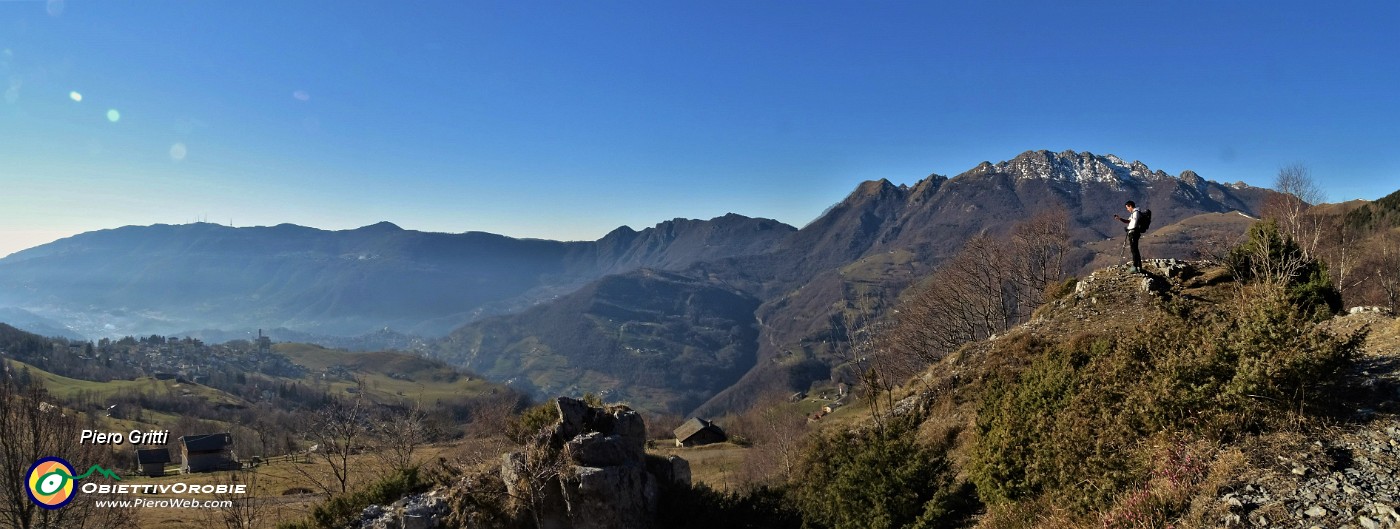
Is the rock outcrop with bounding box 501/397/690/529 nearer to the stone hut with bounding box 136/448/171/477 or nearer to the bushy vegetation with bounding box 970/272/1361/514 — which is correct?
the bushy vegetation with bounding box 970/272/1361/514

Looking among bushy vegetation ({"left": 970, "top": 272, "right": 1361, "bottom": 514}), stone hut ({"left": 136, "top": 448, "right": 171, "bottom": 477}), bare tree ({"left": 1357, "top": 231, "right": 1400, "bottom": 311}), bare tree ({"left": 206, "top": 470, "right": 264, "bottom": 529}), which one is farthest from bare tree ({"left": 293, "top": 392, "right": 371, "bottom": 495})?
bare tree ({"left": 1357, "top": 231, "right": 1400, "bottom": 311})

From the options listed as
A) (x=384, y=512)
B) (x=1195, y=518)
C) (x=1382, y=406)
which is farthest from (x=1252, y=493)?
(x=384, y=512)

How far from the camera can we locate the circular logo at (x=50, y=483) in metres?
18.3

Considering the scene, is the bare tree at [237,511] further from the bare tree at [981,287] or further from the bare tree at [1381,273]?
the bare tree at [1381,273]

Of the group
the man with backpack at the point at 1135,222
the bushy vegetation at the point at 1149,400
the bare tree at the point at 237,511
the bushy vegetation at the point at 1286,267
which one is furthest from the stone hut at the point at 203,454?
the bushy vegetation at the point at 1286,267

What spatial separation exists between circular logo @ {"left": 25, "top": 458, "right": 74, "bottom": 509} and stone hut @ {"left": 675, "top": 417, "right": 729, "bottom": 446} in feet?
212

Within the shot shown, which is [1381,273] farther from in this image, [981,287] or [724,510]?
[724,510]

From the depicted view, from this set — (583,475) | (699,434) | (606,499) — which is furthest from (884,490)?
(699,434)

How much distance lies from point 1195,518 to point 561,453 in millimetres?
16322

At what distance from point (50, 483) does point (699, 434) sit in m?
67.7

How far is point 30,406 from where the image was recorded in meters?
18.5

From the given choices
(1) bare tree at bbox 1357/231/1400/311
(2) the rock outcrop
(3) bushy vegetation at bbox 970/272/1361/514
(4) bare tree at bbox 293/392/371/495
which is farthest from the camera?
(1) bare tree at bbox 1357/231/1400/311

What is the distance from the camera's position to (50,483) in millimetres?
18578

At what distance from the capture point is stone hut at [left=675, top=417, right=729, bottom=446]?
8000 cm
